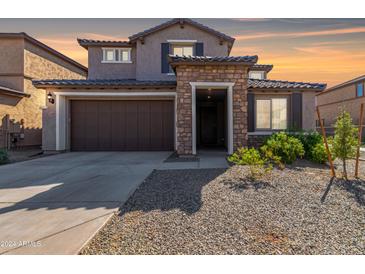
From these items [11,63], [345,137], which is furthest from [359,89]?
[11,63]

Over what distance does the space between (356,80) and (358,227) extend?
23.8 metres

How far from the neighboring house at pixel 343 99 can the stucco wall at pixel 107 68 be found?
1658 centimetres

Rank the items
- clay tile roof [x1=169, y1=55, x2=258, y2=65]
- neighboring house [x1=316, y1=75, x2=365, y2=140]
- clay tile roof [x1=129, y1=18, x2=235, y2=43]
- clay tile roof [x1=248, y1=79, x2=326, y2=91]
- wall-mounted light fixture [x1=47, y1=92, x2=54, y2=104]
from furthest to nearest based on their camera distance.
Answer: neighboring house [x1=316, y1=75, x2=365, y2=140] < clay tile roof [x1=129, y1=18, x2=235, y2=43] < wall-mounted light fixture [x1=47, y1=92, x2=54, y2=104] < clay tile roof [x1=248, y1=79, x2=326, y2=91] < clay tile roof [x1=169, y1=55, x2=258, y2=65]

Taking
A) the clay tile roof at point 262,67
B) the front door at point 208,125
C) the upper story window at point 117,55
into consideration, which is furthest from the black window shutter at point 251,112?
the upper story window at point 117,55

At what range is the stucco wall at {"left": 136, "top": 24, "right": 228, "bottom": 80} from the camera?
1227cm

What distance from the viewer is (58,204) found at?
3.53 meters

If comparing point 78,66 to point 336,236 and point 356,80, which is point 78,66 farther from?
point 356,80

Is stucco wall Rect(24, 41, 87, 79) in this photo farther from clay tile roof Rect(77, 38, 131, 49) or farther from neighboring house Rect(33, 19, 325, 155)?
neighboring house Rect(33, 19, 325, 155)

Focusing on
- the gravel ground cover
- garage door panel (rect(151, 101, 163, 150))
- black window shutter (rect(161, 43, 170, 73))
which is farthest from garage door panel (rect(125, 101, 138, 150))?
the gravel ground cover

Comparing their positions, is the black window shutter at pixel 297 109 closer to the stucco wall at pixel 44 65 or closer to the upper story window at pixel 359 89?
the upper story window at pixel 359 89

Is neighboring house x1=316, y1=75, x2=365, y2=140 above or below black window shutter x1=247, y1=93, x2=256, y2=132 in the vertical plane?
above

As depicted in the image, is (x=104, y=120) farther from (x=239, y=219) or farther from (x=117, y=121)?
(x=239, y=219)

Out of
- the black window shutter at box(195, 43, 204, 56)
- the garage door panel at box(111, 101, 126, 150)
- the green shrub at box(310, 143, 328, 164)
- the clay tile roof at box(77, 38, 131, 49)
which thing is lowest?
the green shrub at box(310, 143, 328, 164)

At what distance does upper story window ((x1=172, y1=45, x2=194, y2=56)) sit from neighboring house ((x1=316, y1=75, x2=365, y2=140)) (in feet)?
43.9
